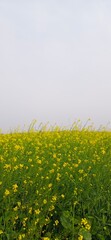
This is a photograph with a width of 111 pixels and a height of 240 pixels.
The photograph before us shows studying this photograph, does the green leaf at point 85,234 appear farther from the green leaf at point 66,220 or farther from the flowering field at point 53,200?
the green leaf at point 66,220

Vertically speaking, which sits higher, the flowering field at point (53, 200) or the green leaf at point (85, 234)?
the flowering field at point (53, 200)

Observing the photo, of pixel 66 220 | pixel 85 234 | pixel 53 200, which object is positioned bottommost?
pixel 85 234

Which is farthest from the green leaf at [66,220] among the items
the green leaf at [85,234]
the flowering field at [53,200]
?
the green leaf at [85,234]

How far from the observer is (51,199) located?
230 inches

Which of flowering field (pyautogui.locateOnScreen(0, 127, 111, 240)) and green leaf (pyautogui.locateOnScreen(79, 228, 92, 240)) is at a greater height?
flowering field (pyautogui.locateOnScreen(0, 127, 111, 240))

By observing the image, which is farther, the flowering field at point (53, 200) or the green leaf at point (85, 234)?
the green leaf at point (85, 234)

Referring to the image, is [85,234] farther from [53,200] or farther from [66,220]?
→ [53,200]

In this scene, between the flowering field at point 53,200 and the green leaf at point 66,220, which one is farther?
the green leaf at point 66,220

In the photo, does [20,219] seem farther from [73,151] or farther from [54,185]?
[73,151]

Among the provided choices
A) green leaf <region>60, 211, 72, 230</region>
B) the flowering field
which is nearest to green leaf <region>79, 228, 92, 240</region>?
the flowering field

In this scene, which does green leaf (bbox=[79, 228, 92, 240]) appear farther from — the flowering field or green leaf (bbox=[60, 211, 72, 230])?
green leaf (bbox=[60, 211, 72, 230])

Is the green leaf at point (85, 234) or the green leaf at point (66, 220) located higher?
the green leaf at point (66, 220)

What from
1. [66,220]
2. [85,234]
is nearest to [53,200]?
[66,220]

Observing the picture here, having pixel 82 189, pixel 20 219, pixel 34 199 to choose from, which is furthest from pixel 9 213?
pixel 82 189
